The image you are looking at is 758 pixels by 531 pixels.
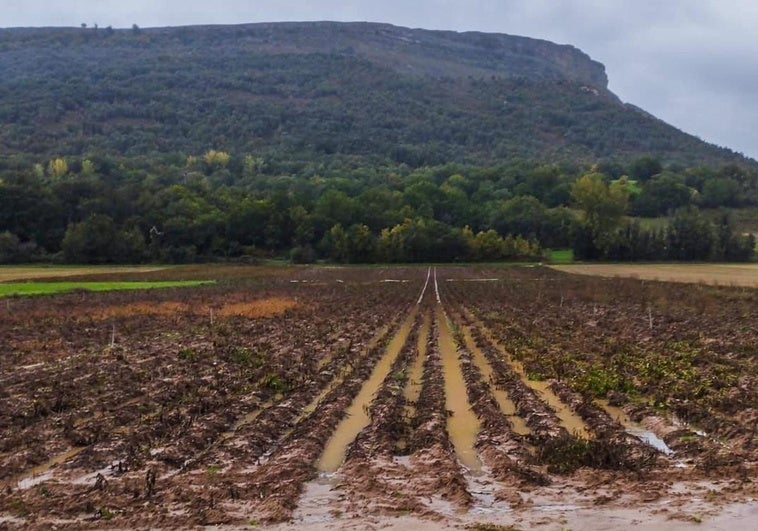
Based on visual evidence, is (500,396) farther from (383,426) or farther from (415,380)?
(383,426)

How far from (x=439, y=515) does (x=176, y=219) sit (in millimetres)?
87570

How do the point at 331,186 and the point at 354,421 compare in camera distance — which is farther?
the point at 331,186

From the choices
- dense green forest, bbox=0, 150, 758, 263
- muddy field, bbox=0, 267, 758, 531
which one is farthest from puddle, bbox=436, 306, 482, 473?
dense green forest, bbox=0, 150, 758, 263

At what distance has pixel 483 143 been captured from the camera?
626ft

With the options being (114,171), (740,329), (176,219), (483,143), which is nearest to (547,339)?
(740,329)

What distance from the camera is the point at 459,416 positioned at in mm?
12531

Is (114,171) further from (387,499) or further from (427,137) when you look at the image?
(387,499)

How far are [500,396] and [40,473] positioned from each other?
7.69 meters

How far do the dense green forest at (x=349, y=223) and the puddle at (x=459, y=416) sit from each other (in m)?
71.8

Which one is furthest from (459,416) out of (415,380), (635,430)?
(415,380)

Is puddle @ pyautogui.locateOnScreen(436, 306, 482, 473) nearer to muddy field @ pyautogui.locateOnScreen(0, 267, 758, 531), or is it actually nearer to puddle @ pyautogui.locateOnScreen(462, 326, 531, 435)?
muddy field @ pyautogui.locateOnScreen(0, 267, 758, 531)

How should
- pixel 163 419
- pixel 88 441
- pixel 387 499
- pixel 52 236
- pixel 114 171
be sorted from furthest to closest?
1. pixel 114 171
2. pixel 52 236
3. pixel 163 419
4. pixel 88 441
5. pixel 387 499

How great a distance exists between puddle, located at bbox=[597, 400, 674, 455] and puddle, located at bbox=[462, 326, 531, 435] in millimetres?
1458

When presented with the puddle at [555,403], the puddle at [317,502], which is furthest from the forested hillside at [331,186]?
the puddle at [317,502]
